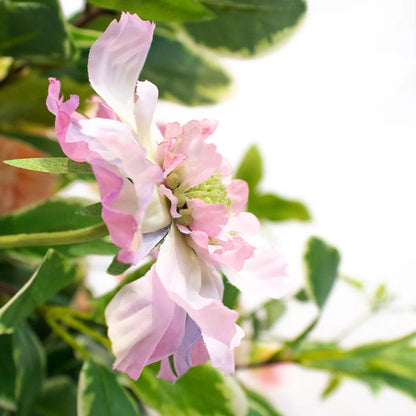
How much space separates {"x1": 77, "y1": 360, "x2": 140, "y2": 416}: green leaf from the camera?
0.18 metres

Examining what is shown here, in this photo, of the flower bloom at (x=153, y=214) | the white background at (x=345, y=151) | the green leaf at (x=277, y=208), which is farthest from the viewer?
the white background at (x=345, y=151)

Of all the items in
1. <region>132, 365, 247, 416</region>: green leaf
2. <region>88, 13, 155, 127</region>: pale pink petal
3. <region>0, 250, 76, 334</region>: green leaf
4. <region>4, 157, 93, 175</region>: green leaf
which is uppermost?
<region>88, 13, 155, 127</region>: pale pink petal

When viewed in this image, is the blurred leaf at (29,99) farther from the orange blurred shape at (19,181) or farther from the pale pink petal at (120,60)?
the pale pink petal at (120,60)

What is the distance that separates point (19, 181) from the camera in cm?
30

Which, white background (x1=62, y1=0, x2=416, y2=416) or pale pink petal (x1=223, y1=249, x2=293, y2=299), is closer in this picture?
pale pink petal (x1=223, y1=249, x2=293, y2=299)

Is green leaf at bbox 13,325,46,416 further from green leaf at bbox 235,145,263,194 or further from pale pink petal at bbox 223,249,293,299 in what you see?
green leaf at bbox 235,145,263,194

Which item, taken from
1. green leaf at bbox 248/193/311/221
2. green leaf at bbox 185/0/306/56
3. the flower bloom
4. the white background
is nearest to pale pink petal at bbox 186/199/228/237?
the flower bloom

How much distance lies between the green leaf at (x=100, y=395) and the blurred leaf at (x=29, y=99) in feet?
0.45

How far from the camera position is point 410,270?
2.25 ft

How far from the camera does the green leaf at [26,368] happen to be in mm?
205

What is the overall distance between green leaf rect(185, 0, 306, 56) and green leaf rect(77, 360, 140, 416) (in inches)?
6.0

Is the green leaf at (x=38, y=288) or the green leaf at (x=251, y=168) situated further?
the green leaf at (x=251, y=168)

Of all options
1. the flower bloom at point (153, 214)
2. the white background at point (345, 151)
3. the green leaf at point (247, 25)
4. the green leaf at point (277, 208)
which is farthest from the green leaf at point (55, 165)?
the white background at point (345, 151)

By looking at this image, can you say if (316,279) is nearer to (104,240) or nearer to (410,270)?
(104,240)
